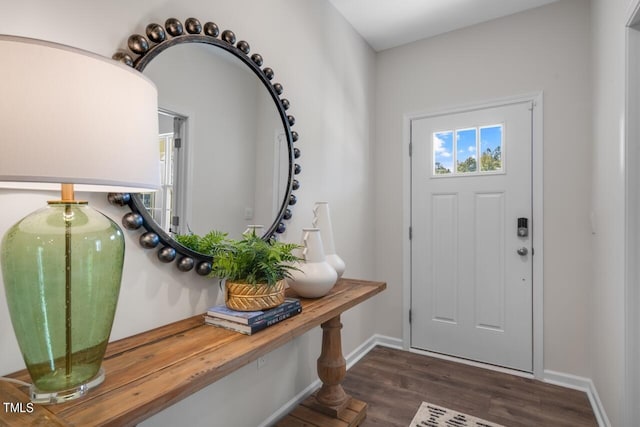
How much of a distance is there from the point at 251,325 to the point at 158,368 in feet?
1.05

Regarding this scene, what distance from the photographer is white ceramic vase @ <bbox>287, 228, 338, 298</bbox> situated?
159cm

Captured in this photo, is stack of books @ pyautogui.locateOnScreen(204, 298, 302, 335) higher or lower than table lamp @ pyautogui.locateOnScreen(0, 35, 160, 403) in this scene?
lower

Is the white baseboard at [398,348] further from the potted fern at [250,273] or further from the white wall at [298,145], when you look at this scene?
the potted fern at [250,273]

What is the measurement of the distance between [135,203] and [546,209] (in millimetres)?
2530

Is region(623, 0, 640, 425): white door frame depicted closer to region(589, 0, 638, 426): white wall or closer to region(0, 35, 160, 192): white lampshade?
region(589, 0, 638, 426): white wall

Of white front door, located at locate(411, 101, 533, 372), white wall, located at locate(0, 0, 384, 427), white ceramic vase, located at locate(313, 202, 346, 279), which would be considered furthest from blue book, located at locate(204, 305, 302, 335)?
white front door, located at locate(411, 101, 533, 372)

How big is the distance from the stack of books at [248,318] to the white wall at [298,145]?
20 centimetres

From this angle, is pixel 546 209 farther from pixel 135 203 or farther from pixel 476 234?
pixel 135 203

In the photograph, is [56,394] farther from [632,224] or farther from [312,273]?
[632,224]

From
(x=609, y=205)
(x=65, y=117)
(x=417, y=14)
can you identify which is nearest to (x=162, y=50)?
(x=65, y=117)

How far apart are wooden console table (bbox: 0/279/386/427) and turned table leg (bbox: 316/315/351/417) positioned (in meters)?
0.37

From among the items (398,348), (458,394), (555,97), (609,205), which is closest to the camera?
(609,205)

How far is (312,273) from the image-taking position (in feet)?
5.24

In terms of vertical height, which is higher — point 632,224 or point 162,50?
point 162,50
